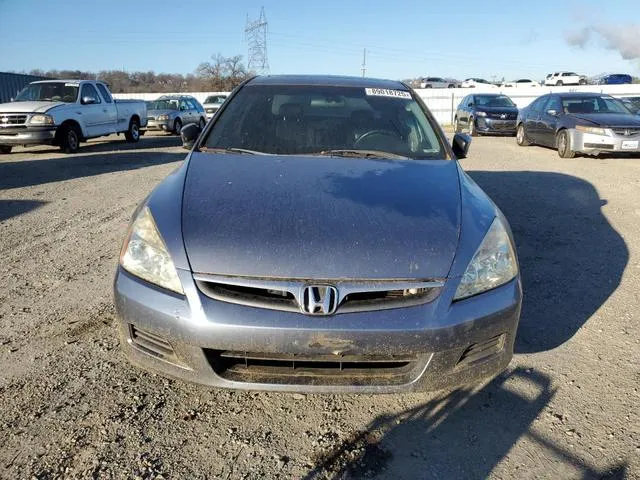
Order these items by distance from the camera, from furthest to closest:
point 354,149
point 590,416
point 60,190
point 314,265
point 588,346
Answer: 1. point 60,190
2. point 354,149
3. point 588,346
4. point 590,416
5. point 314,265

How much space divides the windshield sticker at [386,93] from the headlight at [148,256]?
208cm

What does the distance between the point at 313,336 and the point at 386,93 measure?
247 centimetres

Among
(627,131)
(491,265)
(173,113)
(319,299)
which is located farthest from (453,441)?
(173,113)

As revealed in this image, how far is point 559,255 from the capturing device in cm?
473

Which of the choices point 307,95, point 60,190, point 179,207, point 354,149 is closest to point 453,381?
point 179,207

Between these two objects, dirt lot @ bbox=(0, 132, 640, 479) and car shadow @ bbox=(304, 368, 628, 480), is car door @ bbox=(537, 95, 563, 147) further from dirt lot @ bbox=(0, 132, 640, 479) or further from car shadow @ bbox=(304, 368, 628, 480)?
car shadow @ bbox=(304, 368, 628, 480)

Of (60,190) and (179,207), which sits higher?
(179,207)

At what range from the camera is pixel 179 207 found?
8.02 feet

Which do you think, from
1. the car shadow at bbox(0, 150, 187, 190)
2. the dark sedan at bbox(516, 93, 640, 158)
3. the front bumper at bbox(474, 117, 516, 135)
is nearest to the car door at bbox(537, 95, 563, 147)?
the dark sedan at bbox(516, 93, 640, 158)

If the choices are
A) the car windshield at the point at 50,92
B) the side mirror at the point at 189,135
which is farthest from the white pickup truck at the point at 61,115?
the side mirror at the point at 189,135

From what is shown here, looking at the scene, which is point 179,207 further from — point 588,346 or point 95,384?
point 588,346

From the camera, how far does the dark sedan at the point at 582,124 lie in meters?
A: 10.5

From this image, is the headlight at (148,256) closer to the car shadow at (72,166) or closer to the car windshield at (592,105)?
the car shadow at (72,166)

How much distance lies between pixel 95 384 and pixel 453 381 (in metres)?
1.73
